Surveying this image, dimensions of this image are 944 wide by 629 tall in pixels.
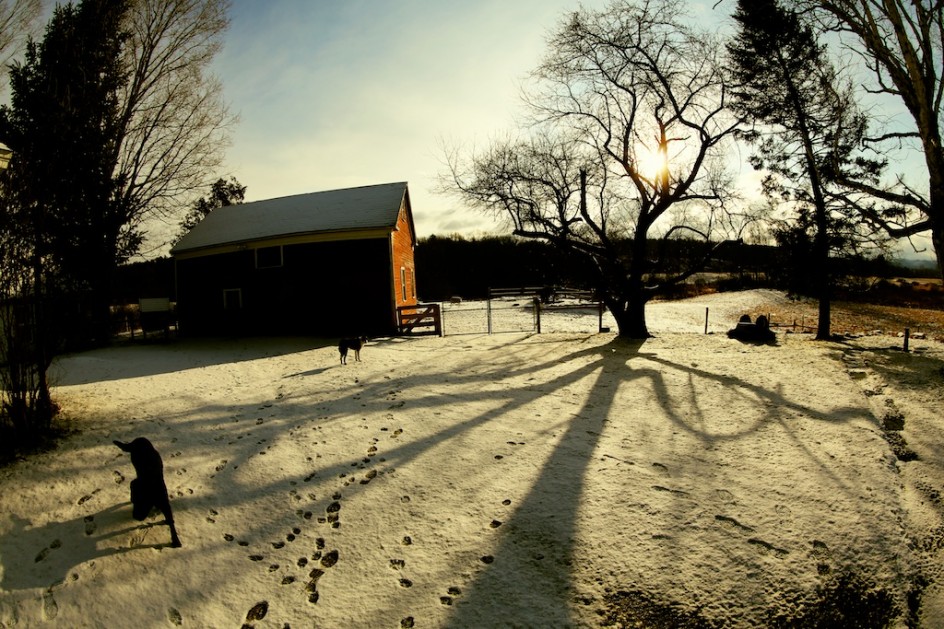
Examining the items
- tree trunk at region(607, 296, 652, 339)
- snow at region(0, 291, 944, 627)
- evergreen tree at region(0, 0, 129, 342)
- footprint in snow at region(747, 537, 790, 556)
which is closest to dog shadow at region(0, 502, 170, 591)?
snow at region(0, 291, 944, 627)

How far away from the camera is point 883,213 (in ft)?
35.7

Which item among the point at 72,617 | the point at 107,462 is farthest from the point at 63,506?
the point at 72,617

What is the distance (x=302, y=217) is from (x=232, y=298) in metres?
4.86

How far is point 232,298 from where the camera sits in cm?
1947

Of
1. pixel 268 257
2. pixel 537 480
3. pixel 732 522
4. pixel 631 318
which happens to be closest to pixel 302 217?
pixel 268 257

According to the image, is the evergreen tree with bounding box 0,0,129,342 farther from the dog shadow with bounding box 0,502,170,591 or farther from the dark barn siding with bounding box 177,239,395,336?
the dog shadow with bounding box 0,502,170,591

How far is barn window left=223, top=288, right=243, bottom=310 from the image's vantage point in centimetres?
1917

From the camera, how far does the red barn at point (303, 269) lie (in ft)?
56.1

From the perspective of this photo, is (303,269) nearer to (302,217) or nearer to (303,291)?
(303,291)

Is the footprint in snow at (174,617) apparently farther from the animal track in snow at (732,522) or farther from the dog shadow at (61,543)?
the animal track in snow at (732,522)

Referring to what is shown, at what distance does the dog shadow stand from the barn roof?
43.9 feet

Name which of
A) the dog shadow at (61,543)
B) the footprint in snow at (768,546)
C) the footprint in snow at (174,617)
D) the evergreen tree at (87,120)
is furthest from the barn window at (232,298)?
the footprint in snow at (768,546)

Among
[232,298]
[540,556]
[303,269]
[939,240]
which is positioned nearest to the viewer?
[540,556]

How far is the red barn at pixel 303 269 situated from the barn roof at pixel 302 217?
0.20ft
